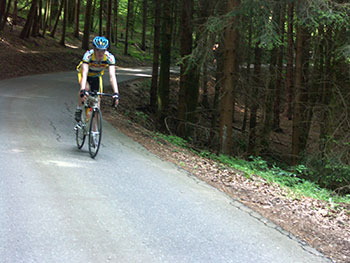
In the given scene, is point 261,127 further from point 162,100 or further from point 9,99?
point 9,99

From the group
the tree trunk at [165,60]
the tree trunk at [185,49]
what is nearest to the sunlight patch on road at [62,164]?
the tree trunk at [185,49]

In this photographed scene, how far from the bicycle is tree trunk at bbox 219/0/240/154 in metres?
5.67

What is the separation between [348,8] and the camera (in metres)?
11.4

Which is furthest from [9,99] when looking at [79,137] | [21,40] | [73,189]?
[21,40]

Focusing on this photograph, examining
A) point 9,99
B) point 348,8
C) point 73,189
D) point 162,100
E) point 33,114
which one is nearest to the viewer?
point 73,189

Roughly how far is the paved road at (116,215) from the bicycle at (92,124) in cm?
33

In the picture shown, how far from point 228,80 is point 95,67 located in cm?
593

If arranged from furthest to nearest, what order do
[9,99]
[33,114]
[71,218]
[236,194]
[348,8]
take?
[9,99], [33,114], [348,8], [236,194], [71,218]

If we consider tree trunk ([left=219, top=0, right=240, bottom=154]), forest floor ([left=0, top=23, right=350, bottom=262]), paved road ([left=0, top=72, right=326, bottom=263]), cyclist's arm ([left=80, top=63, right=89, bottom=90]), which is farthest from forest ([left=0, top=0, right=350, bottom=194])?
paved road ([left=0, top=72, right=326, bottom=263])

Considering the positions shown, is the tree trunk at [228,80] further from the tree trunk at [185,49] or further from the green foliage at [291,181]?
the tree trunk at [185,49]

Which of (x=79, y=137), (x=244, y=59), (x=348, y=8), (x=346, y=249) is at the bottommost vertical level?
(x=346, y=249)

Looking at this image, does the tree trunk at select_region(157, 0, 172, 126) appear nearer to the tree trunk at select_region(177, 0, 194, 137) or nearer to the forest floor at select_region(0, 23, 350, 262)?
the tree trunk at select_region(177, 0, 194, 137)

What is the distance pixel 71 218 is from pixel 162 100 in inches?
565

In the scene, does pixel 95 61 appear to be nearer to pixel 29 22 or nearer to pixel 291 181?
pixel 291 181
